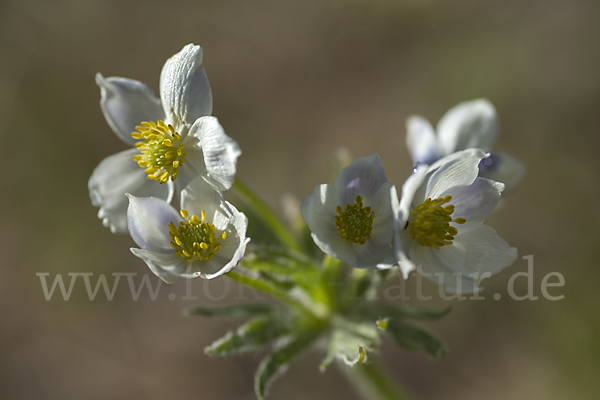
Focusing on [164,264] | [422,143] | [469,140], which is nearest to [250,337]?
[164,264]

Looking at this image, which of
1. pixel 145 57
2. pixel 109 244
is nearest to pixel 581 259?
pixel 109 244

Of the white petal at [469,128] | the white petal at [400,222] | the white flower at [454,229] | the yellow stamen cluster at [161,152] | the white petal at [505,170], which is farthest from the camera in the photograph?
the white petal at [469,128]

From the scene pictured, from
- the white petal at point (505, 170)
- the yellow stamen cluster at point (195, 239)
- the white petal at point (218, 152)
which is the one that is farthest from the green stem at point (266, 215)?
the white petal at point (505, 170)

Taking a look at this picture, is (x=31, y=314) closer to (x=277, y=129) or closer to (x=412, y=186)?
(x=277, y=129)

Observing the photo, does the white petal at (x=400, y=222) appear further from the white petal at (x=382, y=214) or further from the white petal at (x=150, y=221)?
the white petal at (x=150, y=221)

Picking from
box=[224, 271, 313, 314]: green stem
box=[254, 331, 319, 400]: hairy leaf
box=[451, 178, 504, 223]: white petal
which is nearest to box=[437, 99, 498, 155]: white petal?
box=[451, 178, 504, 223]: white petal

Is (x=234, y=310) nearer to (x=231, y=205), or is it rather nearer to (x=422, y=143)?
(x=231, y=205)
